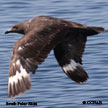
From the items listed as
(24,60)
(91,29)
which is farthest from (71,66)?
(24,60)

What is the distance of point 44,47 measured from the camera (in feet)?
28.2

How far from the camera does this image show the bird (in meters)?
8.50

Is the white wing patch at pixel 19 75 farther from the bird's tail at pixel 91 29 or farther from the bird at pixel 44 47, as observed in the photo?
the bird's tail at pixel 91 29

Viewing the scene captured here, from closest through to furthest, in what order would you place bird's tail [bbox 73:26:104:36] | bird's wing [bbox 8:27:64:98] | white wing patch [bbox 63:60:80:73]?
bird's wing [bbox 8:27:64:98] < bird's tail [bbox 73:26:104:36] < white wing patch [bbox 63:60:80:73]

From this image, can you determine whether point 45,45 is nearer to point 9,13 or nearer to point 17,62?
point 17,62

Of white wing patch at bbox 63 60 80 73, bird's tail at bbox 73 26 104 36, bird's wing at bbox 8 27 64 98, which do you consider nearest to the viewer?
bird's wing at bbox 8 27 64 98

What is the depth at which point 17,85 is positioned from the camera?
335 inches

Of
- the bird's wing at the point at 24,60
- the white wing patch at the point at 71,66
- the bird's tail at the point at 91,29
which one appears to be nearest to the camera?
the bird's wing at the point at 24,60

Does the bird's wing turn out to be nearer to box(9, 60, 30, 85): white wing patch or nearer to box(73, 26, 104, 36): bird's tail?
box(9, 60, 30, 85): white wing patch

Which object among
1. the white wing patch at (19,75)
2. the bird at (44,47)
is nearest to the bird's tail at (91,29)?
the bird at (44,47)

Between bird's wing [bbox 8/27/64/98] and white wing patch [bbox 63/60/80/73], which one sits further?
white wing patch [bbox 63/60/80/73]

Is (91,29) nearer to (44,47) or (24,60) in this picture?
(44,47)

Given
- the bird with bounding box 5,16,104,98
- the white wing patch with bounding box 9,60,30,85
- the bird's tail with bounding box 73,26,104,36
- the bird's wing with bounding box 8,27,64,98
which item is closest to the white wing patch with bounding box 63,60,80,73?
the bird with bounding box 5,16,104,98

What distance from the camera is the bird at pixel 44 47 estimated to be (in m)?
8.50
